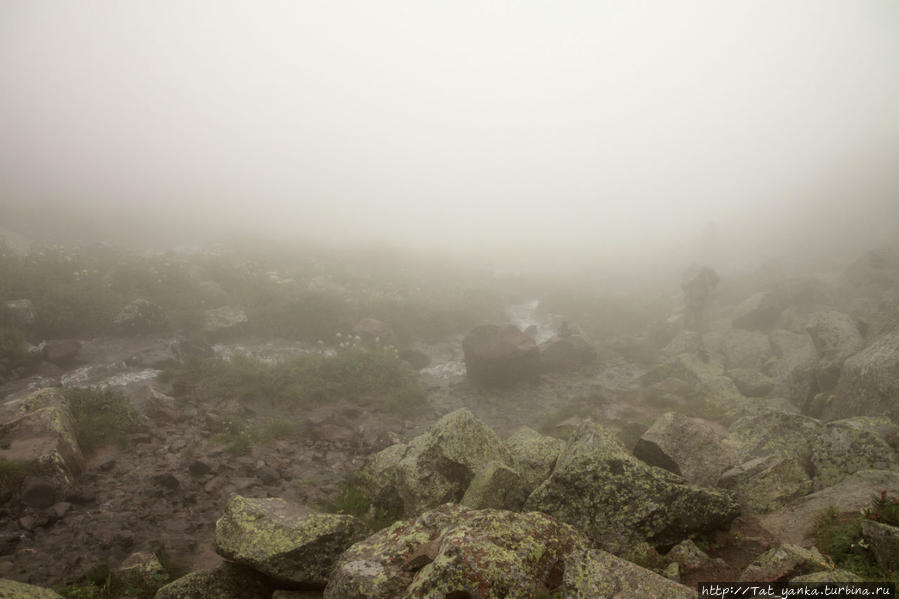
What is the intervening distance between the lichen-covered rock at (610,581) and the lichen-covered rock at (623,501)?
205 centimetres

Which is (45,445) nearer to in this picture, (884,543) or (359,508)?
(359,508)

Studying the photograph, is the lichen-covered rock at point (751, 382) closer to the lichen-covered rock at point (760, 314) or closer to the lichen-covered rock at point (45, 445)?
the lichen-covered rock at point (760, 314)

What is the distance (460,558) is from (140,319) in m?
26.3

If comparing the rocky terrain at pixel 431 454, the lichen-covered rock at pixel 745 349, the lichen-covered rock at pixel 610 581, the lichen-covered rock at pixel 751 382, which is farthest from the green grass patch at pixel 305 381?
the lichen-covered rock at pixel 745 349

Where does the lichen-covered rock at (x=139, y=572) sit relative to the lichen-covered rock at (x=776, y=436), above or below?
below

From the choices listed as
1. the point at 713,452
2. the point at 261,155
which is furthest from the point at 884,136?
the point at 261,155

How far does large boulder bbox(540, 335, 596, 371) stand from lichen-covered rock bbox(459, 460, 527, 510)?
18631 mm

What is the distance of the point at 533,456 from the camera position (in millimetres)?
11555

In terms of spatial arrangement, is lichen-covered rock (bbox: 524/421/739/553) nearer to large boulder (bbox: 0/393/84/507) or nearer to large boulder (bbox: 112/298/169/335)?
large boulder (bbox: 0/393/84/507)

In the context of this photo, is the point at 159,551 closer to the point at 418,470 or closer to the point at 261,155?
the point at 418,470

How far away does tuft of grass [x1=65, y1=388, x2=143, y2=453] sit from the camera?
14.4m

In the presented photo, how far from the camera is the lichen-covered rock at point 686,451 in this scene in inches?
425

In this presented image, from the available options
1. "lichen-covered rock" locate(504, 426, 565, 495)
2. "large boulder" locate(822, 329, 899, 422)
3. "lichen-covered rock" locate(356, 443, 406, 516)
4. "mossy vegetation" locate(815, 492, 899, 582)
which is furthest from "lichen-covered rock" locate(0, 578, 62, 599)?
"large boulder" locate(822, 329, 899, 422)

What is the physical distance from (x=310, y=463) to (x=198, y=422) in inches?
211
